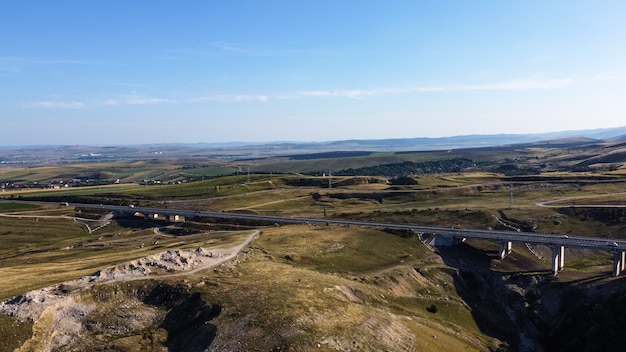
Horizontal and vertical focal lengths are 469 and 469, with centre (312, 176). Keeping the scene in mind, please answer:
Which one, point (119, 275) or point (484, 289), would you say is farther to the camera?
point (484, 289)

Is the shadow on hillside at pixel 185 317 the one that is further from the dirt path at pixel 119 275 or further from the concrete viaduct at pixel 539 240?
the concrete viaduct at pixel 539 240

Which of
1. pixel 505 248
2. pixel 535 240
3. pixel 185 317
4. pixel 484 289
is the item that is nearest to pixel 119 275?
pixel 185 317

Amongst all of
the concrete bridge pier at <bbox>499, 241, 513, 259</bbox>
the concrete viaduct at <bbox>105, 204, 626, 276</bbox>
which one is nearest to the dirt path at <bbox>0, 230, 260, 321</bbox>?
the concrete viaduct at <bbox>105, 204, 626, 276</bbox>

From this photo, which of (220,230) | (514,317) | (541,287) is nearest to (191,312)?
(514,317)

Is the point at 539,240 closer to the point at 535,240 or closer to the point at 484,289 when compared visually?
the point at 535,240

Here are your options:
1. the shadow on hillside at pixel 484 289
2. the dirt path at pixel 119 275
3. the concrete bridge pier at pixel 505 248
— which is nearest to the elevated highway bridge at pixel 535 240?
the concrete bridge pier at pixel 505 248

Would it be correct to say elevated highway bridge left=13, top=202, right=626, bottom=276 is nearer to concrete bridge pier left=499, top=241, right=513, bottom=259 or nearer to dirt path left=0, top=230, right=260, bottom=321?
concrete bridge pier left=499, top=241, right=513, bottom=259

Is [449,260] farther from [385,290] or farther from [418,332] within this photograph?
[418,332]

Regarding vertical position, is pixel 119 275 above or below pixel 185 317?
above
